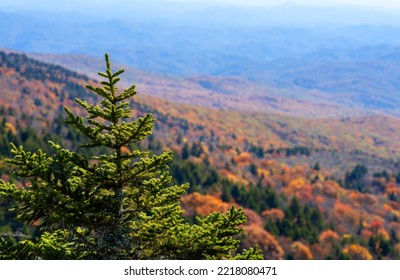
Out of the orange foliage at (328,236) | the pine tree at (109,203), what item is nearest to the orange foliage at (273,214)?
the orange foliage at (328,236)

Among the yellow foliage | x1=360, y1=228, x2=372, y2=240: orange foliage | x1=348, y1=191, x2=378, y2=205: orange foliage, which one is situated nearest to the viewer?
the yellow foliage

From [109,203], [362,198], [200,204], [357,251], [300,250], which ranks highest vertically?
[109,203]

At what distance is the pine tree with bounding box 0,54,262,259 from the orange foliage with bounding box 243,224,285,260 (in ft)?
272

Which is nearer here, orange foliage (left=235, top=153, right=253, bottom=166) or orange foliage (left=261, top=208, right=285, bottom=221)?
orange foliage (left=261, top=208, right=285, bottom=221)

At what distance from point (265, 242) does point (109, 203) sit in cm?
8909

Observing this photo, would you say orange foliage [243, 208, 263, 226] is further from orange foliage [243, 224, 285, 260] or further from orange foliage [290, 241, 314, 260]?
orange foliage [290, 241, 314, 260]

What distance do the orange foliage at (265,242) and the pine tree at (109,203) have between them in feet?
272

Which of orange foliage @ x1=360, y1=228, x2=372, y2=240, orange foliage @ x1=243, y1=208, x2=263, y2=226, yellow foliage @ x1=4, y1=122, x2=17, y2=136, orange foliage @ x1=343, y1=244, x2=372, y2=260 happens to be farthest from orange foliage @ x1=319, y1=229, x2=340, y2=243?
yellow foliage @ x1=4, y1=122, x2=17, y2=136

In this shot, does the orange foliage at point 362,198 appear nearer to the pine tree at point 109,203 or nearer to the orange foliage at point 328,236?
the orange foliage at point 328,236

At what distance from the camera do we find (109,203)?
11.1m

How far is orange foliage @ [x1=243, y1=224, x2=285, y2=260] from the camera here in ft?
309

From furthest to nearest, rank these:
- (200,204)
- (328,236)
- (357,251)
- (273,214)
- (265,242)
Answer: (273,214) < (328,236) < (200,204) < (357,251) < (265,242)

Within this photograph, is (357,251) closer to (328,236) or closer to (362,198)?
(328,236)

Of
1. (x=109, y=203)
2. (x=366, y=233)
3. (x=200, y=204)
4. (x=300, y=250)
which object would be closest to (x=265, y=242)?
(x=300, y=250)
